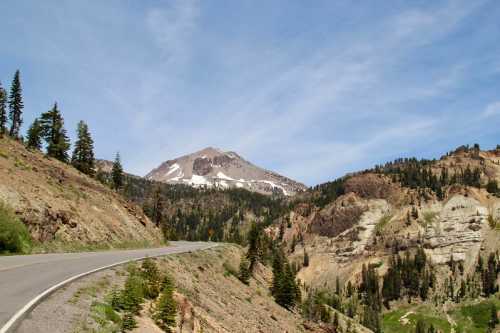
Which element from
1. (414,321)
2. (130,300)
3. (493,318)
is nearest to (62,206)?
(130,300)

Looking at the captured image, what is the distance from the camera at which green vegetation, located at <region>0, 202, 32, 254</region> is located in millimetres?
29516

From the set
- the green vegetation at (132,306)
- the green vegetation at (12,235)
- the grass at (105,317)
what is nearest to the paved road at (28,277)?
the grass at (105,317)

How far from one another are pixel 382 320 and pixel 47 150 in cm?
15859

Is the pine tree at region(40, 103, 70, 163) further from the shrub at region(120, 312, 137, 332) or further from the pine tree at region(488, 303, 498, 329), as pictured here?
the pine tree at region(488, 303, 498, 329)

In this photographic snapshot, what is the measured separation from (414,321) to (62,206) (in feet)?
590

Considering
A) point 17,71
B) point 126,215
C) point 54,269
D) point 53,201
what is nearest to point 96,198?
point 126,215

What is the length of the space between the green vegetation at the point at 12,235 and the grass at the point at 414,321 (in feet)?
572

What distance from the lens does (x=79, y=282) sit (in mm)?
18406

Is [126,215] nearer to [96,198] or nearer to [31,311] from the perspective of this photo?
[96,198]

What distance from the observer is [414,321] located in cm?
18750

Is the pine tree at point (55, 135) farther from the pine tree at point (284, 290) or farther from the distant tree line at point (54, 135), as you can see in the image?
the pine tree at point (284, 290)

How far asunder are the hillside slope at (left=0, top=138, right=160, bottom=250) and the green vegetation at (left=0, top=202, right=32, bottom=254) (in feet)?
5.94

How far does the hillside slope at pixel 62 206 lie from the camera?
122 feet

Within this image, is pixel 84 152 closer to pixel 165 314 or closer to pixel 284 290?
pixel 284 290
